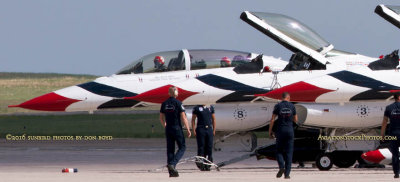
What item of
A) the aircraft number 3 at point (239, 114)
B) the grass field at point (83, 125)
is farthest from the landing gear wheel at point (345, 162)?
the grass field at point (83, 125)

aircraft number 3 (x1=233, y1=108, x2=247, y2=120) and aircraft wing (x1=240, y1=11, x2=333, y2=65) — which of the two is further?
aircraft wing (x1=240, y1=11, x2=333, y2=65)

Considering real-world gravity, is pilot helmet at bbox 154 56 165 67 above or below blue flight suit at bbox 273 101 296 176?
above

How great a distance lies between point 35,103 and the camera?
82.9 ft

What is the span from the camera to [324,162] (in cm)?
2198

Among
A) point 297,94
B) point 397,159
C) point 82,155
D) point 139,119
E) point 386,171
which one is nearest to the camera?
point 397,159

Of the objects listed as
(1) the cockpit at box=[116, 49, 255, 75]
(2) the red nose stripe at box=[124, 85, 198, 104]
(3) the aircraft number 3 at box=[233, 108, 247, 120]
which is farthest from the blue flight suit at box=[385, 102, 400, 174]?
(1) the cockpit at box=[116, 49, 255, 75]

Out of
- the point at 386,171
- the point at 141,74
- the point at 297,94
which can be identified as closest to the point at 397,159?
the point at 386,171

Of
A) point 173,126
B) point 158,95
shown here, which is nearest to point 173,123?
point 173,126

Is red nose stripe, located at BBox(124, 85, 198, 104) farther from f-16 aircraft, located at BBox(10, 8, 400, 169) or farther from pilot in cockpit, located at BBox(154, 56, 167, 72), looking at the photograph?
pilot in cockpit, located at BBox(154, 56, 167, 72)

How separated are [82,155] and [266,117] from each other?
5521mm

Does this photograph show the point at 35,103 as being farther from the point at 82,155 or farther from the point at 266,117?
the point at 266,117

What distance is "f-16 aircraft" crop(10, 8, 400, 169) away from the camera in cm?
2408

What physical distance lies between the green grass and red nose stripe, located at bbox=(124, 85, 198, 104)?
14.0 meters

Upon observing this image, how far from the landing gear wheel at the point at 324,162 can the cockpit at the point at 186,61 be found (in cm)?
442
